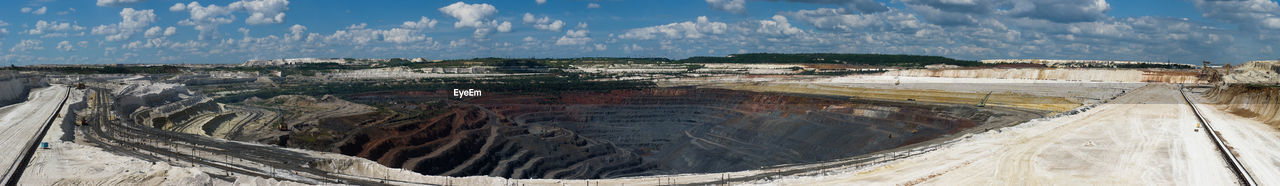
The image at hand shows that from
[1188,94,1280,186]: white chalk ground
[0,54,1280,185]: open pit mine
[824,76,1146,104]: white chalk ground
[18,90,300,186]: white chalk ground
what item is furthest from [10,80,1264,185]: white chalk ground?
[824,76,1146,104]: white chalk ground

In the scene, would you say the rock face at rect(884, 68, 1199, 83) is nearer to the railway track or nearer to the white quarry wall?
the railway track

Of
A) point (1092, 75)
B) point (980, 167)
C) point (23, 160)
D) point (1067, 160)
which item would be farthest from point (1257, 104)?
point (23, 160)

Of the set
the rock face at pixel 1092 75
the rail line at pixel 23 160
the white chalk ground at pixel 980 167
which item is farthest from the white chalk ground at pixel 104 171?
the rock face at pixel 1092 75

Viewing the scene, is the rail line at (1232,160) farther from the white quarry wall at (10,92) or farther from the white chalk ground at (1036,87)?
the white quarry wall at (10,92)

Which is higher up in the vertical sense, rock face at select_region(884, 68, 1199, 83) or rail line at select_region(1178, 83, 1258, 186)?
rock face at select_region(884, 68, 1199, 83)

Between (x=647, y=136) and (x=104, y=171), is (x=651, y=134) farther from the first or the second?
(x=104, y=171)

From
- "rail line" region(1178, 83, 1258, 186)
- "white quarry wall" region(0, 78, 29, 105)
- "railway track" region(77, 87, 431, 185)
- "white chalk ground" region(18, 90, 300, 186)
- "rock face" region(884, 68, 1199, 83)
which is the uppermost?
"rock face" region(884, 68, 1199, 83)
